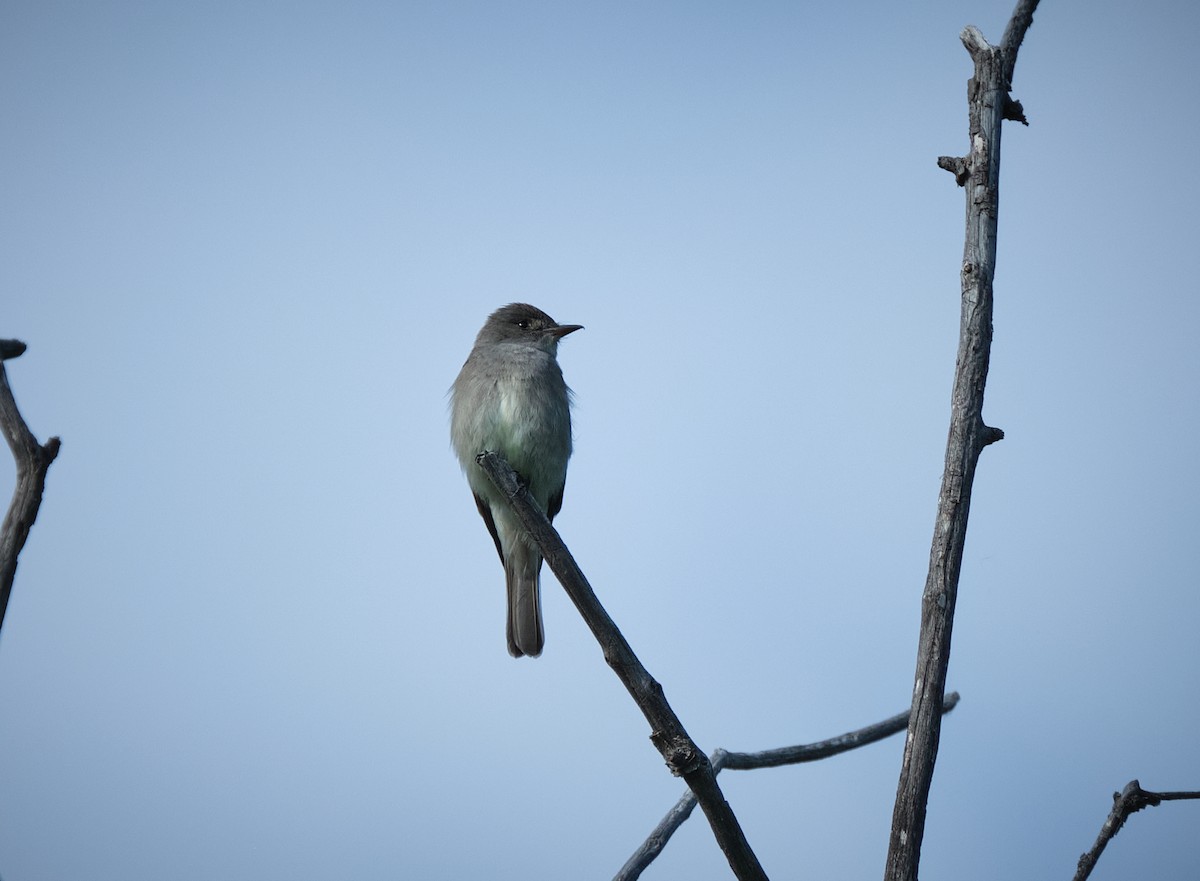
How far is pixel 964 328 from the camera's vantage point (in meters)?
3.26

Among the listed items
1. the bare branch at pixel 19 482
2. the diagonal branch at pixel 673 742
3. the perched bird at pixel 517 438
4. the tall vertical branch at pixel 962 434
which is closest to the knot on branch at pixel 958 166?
the tall vertical branch at pixel 962 434

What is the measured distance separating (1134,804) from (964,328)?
137 centimetres

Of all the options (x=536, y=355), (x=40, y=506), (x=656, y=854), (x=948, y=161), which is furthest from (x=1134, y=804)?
(x=536, y=355)

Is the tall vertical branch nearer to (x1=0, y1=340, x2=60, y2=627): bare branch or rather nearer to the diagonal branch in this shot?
the diagonal branch

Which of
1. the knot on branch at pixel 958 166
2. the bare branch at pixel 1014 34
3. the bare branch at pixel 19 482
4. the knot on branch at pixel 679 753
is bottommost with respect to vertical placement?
the knot on branch at pixel 679 753

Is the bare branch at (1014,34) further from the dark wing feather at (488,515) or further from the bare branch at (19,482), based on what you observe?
the dark wing feather at (488,515)

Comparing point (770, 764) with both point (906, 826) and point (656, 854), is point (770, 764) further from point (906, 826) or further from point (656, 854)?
point (906, 826)

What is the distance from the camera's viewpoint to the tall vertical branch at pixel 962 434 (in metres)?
2.92

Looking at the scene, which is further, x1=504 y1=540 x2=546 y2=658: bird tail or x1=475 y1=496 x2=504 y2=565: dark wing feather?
x1=475 y1=496 x2=504 y2=565: dark wing feather

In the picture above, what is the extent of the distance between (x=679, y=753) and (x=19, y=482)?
5.86 ft

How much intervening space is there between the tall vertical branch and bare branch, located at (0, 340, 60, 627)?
2256mm

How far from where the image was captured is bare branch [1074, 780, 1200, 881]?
3012 mm

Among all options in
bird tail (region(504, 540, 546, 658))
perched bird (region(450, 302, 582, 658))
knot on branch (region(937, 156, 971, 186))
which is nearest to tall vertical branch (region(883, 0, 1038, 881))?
knot on branch (region(937, 156, 971, 186))

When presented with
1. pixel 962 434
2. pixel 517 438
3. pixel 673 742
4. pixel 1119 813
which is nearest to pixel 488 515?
pixel 517 438
